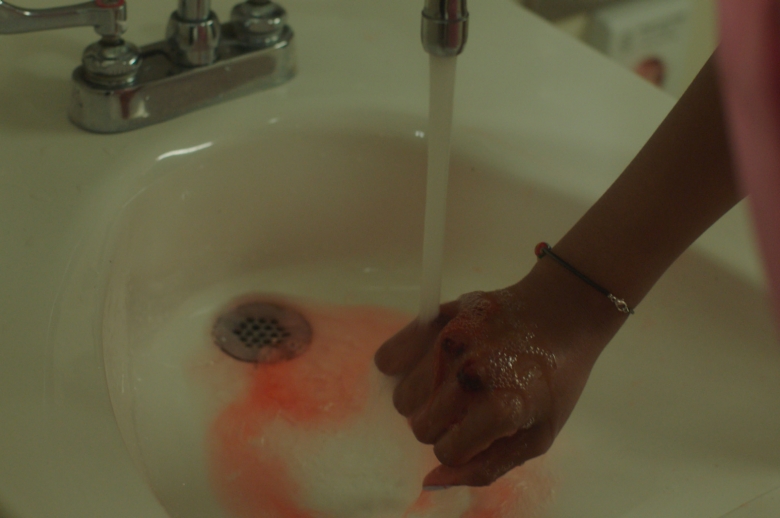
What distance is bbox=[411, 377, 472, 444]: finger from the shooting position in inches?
14.1

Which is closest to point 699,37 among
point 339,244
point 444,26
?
point 339,244

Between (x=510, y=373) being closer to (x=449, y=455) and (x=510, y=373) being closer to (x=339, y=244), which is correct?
(x=449, y=455)

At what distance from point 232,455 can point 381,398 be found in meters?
0.09

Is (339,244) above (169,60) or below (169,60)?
below

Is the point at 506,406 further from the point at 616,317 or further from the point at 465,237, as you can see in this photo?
the point at 465,237

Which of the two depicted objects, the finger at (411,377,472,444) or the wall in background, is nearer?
the finger at (411,377,472,444)

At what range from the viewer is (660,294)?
1.51 feet

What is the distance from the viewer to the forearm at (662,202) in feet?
1.12

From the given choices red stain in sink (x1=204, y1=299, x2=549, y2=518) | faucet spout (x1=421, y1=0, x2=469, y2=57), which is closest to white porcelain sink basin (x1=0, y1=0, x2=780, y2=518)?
red stain in sink (x1=204, y1=299, x2=549, y2=518)

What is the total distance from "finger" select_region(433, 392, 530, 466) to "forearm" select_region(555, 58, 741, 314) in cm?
8

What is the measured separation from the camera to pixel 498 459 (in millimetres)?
354

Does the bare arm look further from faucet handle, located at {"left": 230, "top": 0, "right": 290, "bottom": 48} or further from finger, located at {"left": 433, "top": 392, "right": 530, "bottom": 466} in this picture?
faucet handle, located at {"left": 230, "top": 0, "right": 290, "bottom": 48}

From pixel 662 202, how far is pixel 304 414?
0.24 meters

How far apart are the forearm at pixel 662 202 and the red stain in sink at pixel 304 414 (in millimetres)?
138
